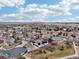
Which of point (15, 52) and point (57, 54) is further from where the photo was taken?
point (57, 54)

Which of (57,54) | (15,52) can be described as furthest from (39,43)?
(15,52)

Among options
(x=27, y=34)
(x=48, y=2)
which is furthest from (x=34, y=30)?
(x=48, y=2)

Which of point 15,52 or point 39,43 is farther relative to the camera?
point 39,43

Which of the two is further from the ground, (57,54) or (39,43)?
(39,43)

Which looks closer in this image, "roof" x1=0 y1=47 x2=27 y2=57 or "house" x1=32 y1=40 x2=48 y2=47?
"roof" x1=0 y1=47 x2=27 y2=57

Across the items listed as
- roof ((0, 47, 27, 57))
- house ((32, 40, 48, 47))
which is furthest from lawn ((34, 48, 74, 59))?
roof ((0, 47, 27, 57))

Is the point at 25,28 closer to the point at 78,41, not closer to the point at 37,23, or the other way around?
the point at 37,23

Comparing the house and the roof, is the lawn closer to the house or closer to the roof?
the house

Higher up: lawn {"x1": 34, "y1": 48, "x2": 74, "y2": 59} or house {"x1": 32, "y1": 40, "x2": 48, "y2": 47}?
house {"x1": 32, "y1": 40, "x2": 48, "y2": 47}

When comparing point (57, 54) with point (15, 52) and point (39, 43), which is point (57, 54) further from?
point (15, 52)

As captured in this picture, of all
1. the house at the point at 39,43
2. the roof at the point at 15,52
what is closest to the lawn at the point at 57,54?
the house at the point at 39,43

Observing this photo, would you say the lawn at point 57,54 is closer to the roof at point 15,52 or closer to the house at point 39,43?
the house at point 39,43
